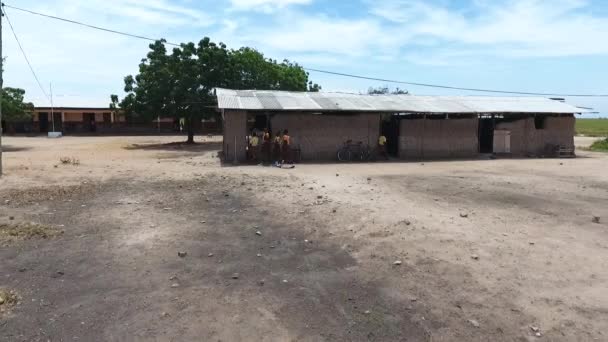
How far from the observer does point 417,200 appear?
35.4 ft

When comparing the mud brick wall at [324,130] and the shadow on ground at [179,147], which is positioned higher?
the mud brick wall at [324,130]

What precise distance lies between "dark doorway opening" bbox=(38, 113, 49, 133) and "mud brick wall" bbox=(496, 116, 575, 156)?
3833cm

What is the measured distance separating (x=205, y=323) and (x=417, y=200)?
702cm

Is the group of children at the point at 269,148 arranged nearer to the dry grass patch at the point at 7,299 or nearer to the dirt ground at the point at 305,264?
the dirt ground at the point at 305,264

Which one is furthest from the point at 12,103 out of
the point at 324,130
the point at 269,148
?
the point at 324,130

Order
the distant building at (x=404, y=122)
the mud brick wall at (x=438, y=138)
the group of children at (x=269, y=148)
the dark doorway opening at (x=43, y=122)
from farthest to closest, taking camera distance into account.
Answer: the dark doorway opening at (x=43, y=122) → the mud brick wall at (x=438, y=138) → the distant building at (x=404, y=122) → the group of children at (x=269, y=148)

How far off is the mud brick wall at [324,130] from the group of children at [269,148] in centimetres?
77

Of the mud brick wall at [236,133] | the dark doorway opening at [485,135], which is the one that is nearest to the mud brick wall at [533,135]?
the dark doorway opening at [485,135]

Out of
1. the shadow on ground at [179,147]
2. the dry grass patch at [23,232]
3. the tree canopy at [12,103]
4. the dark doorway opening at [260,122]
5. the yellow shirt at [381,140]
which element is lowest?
the dry grass patch at [23,232]

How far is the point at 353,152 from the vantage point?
21.7 meters

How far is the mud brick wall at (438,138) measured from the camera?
23.2 metres

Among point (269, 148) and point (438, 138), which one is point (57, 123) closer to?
point (269, 148)

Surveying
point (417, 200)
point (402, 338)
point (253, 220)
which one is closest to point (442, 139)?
point (417, 200)

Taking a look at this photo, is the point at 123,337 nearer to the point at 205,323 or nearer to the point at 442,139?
the point at 205,323
